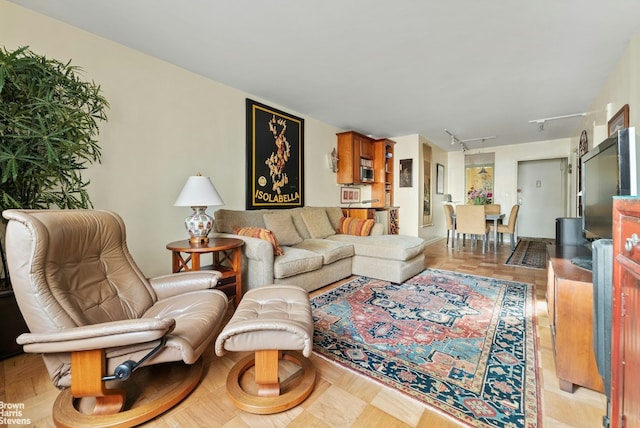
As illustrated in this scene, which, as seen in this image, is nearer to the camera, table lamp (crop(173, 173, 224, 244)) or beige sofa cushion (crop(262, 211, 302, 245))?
table lamp (crop(173, 173, 224, 244))

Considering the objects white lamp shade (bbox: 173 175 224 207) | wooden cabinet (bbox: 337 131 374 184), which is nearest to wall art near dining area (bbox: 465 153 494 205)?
wooden cabinet (bbox: 337 131 374 184)

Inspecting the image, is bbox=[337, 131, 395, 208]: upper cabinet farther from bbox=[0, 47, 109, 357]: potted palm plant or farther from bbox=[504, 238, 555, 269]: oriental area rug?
bbox=[0, 47, 109, 357]: potted palm plant

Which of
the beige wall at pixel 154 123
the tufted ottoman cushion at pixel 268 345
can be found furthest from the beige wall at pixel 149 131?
the tufted ottoman cushion at pixel 268 345

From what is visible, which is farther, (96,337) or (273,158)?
(273,158)

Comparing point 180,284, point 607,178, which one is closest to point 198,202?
point 180,284

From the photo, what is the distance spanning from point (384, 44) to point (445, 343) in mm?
2368

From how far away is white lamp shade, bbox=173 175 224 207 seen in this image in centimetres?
229

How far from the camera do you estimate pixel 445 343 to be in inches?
72.7

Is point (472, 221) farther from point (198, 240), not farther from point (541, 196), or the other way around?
point (198, 240)

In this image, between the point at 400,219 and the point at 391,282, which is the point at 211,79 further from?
the point at 400,219

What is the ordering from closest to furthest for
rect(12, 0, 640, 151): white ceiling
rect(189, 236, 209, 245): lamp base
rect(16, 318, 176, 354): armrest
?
rect(16, 318, 176, 354): armrest, rect(12, 0, 640, 151): white ceiling, rect(189, 236, 209, 245): lamp base

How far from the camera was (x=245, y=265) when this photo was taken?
266 cm

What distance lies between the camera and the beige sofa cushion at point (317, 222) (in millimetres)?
3762

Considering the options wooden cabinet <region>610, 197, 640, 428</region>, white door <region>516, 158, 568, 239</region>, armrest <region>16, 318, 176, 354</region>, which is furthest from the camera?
white door <region>516, 158, 568, 239</region>
